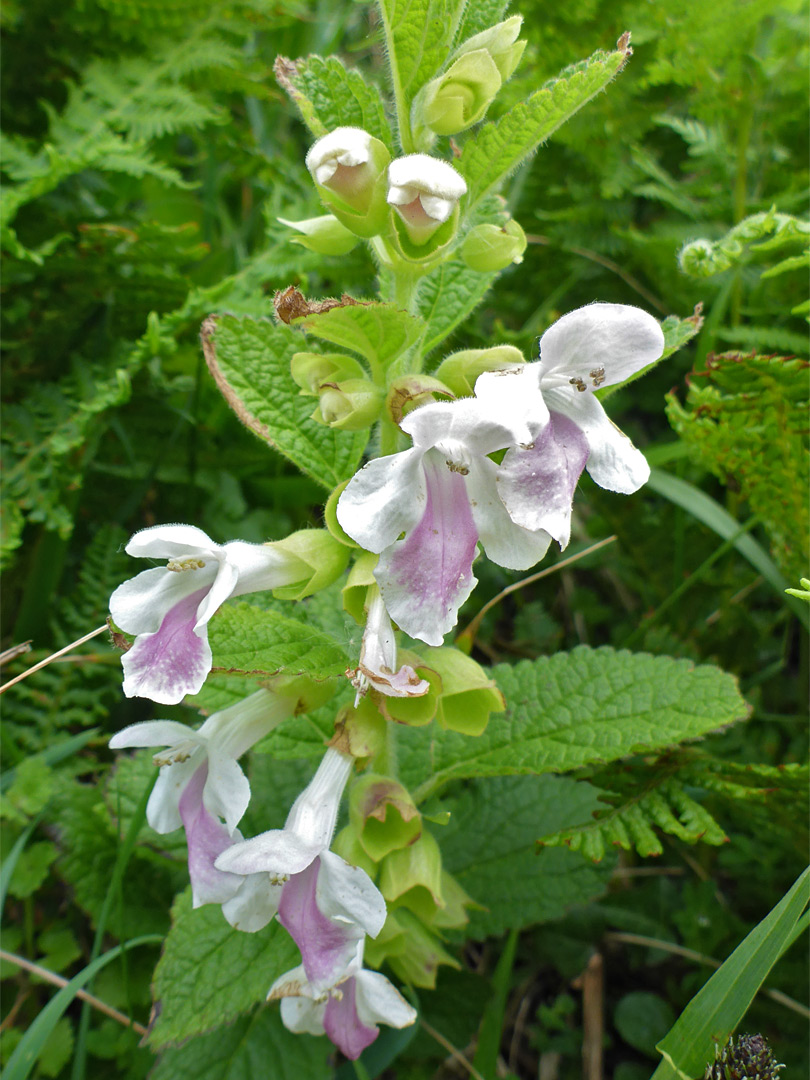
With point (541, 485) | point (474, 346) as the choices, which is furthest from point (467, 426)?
point (474, 346)

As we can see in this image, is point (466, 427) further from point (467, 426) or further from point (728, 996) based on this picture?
point (728, 996)

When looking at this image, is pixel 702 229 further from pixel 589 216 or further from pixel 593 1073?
pixel 593 1073

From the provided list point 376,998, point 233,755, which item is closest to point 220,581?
point 233,755

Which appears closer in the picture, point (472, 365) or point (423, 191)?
point (423, 191)

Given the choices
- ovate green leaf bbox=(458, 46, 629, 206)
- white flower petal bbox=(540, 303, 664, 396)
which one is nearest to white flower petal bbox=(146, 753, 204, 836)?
white flower petal bbox=(540, 303, 664, 396)

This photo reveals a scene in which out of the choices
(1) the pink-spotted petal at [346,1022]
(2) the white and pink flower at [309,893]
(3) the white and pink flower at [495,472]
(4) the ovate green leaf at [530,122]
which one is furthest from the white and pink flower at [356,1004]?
(4) the ovate green leaf at [530,122]

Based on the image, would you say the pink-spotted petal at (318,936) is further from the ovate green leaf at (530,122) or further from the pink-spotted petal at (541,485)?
the ovate green leaf at (530,122)
